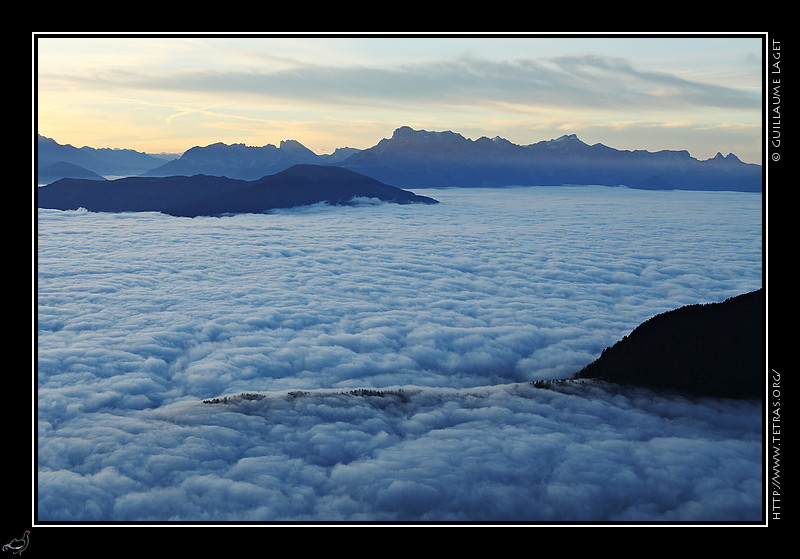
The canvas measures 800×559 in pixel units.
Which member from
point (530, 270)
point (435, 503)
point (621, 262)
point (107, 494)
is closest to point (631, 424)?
point (435, 503)

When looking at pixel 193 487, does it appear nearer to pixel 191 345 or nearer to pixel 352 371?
pixel 352 371

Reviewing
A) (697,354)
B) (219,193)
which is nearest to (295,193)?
(219,193)

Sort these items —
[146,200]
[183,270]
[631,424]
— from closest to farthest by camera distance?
[631,424] → [183,270] → [146,200]

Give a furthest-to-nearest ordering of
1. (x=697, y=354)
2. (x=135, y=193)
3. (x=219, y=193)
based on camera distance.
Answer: (x=219, y=193) → (x=135, y=193) → (x=697, y=354)

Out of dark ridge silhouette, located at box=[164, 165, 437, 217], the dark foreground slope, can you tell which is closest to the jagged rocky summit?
dark ridge silhouette, located at box=[164, 165, 437, 217]

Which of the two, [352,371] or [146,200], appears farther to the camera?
Answer: [146,200]

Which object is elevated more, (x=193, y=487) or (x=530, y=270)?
(x=530, y=270)

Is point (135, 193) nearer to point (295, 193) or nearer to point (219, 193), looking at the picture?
point (219, 193)

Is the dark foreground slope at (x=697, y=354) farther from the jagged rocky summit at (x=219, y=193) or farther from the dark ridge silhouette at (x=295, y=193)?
the dark ridge silhouette at (x=295, y=193)
